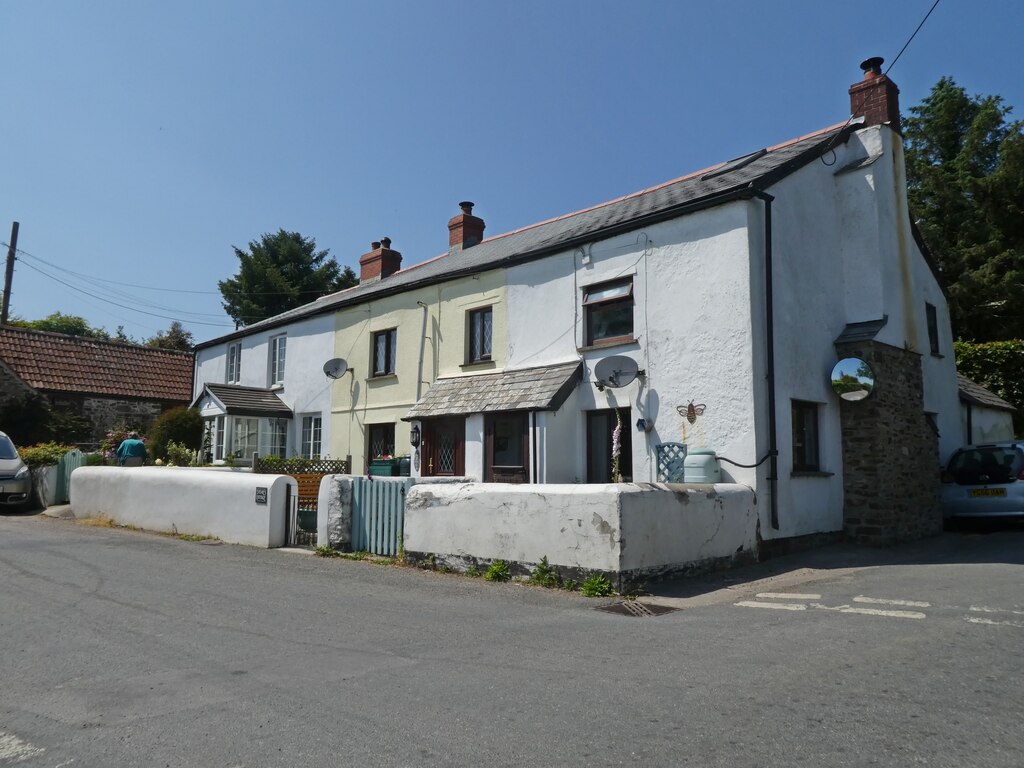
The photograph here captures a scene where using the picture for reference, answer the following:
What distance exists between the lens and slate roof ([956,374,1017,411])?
696 inches

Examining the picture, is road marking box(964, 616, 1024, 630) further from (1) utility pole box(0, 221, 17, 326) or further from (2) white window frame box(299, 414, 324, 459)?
(1) utility pole box(0, 221, 17, 326)

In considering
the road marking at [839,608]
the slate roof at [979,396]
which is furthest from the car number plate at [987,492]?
the road marking at [839,608]

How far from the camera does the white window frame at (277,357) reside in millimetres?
22797

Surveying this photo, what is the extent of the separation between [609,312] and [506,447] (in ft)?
10.9

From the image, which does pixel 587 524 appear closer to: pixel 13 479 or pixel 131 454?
pixel 131 454

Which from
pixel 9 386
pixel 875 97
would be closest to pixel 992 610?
pixel 875 97

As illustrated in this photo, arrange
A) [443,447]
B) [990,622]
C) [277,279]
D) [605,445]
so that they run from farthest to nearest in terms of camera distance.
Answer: [277,279] → [443,447] → [605,445] → [990,622]

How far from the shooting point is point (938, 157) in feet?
103

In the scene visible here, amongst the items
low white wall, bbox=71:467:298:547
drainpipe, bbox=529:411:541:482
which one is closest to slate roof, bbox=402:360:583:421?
drainpipe, bbox=529:411:541:482

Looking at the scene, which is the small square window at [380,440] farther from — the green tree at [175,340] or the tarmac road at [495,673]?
the green tree at [175,340]

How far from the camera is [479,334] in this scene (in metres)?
16.9

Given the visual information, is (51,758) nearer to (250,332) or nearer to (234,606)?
(234,606)

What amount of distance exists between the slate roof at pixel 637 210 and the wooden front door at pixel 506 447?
3.47m

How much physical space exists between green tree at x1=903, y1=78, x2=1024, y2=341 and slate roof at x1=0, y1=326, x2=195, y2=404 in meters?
28.3
